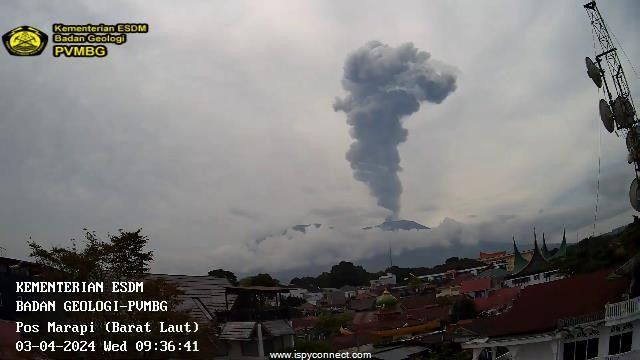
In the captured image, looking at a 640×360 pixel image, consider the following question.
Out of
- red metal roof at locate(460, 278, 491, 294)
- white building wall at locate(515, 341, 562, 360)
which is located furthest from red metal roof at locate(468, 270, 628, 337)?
red metal roof at locate(460, 278, 491, 294)

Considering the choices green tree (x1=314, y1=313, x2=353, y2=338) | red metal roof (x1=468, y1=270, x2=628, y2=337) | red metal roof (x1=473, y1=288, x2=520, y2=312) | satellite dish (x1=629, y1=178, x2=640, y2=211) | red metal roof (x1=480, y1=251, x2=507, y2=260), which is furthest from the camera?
red metal roof (x1=480, y1=251, x2=507, y2=260)

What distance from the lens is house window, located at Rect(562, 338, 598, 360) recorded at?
2523 cm

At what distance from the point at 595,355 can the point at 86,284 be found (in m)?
24.2

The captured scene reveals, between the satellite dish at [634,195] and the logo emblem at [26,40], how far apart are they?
33608 millimetres

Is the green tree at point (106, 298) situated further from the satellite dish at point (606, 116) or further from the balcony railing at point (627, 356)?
the satellite dish at point (606, 116)

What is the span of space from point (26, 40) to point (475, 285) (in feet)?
293

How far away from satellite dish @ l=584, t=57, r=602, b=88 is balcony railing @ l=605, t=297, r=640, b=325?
59.8 feet

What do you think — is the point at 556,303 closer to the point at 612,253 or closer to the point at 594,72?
the point at 612,253

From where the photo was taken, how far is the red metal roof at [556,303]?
85.8ft

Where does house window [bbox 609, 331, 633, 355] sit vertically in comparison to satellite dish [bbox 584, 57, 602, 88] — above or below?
below

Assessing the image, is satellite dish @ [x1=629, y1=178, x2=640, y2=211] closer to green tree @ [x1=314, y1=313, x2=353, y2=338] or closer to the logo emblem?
the logo emblem

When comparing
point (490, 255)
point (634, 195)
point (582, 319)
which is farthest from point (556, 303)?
point (490, 255)

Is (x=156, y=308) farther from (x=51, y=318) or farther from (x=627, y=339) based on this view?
(x=627, y=339)

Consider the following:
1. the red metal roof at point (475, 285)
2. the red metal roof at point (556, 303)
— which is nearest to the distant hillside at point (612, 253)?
the red metal roof at point (556, 303)
